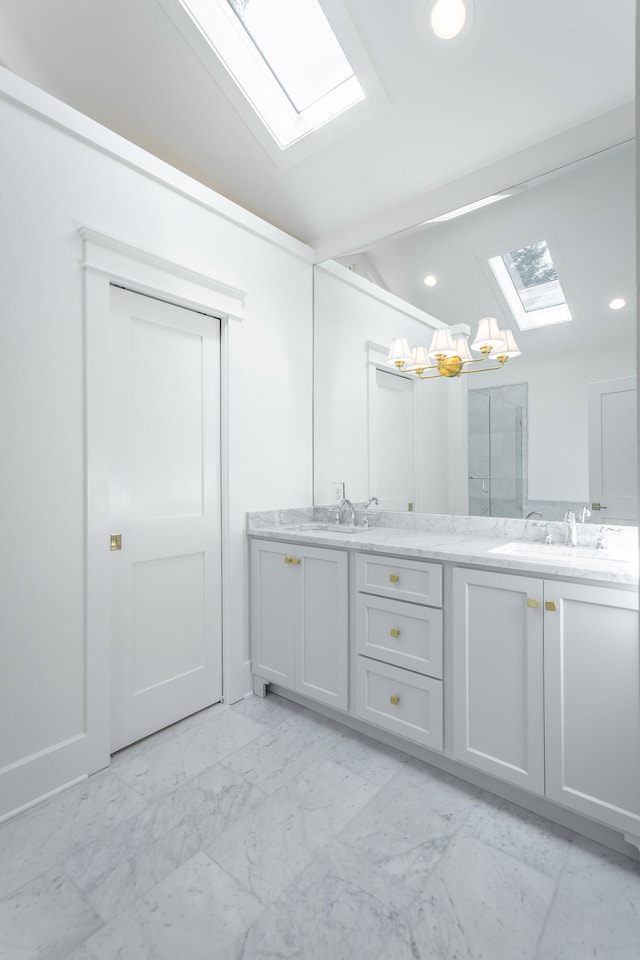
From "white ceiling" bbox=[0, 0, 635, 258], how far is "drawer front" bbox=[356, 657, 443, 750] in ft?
7.23

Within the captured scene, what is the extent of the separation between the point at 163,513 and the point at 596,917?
78.5 inches

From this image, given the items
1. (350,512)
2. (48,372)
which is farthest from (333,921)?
(48,372)

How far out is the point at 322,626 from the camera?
218cm

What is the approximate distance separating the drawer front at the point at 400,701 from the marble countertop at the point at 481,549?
491 mm

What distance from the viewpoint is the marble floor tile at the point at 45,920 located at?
3.81ft

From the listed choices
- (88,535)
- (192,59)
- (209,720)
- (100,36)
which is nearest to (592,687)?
(209,720)

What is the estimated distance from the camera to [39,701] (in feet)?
5.53

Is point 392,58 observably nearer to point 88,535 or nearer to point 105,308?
point 105,308

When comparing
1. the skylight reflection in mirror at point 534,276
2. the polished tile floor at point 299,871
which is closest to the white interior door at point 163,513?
the polished tile floor at point 299,871

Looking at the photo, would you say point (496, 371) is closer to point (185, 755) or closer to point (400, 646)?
point (400, 646)

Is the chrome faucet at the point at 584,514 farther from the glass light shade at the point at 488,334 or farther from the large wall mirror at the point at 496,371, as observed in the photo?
the glass light shade at the point at 488,334

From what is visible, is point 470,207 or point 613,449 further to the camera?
point 470,207

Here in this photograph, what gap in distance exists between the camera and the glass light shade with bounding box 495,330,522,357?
2.12 meters

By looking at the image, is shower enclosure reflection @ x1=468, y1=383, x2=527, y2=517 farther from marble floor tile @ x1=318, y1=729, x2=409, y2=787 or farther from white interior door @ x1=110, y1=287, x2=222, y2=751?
white interior door @ x1=110, y1=287, x2=222, y2=751
